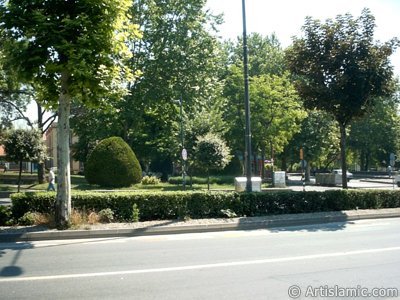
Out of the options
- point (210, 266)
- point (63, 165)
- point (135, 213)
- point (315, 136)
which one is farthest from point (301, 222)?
point (315, 136)

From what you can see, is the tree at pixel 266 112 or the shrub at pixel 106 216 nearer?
the shrub at pixel 106 216

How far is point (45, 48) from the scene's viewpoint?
1112 centimetres

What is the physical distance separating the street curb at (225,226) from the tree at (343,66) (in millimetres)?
3165

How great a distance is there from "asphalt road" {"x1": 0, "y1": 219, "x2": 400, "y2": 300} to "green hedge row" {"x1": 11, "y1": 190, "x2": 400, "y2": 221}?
81.8 inches

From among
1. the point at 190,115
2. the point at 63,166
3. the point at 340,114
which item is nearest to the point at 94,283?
the point at 63,166

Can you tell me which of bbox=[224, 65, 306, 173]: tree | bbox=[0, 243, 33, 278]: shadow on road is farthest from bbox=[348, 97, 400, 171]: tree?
bbox=[0, 243, 33, 278]: shadow on road

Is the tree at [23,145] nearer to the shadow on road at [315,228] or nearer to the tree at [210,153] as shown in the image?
the tree at [210,153]

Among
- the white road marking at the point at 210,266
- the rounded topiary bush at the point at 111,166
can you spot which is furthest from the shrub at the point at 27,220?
the rounded topiary bush at the point at 111,166

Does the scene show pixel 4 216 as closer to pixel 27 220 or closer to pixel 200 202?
pixel 27 220

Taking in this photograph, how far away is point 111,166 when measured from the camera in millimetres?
27562

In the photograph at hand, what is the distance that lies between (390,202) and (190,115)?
18.4 metres

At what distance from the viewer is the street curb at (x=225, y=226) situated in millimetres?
10844

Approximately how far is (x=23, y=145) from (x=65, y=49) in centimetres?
1592

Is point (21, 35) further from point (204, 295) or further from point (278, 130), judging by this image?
point (278, 130)
